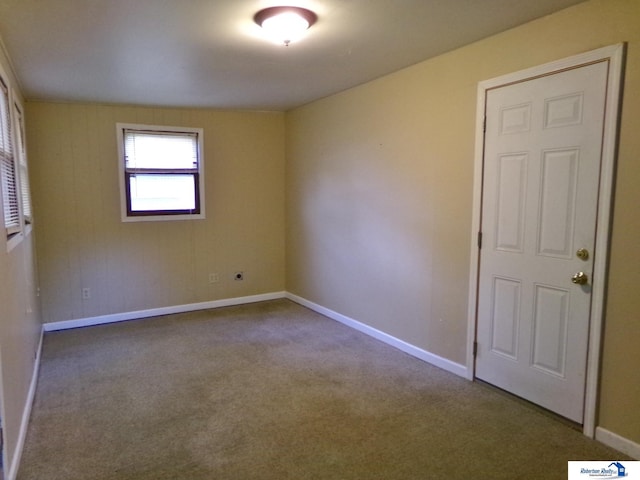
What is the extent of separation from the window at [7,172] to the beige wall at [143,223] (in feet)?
5.18

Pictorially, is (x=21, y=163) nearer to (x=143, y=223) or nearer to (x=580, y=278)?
(x=143, y=223)

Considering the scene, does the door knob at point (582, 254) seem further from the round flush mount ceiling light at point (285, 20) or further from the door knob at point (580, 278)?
the round flush mount ceiling light at point (285, 20)

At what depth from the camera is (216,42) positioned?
8.88 ft

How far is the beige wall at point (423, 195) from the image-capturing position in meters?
2.15

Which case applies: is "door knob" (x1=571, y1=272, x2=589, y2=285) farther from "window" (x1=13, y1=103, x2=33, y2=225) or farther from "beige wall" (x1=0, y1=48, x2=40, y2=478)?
"window" (x1=13, y1=103, x2=33, y2=225)

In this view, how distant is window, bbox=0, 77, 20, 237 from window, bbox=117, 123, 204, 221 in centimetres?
176

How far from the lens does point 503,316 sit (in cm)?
281

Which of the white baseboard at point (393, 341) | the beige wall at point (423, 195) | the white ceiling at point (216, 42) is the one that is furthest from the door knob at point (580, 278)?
the white ceiling at point (216, 42)

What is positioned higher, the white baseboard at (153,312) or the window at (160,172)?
the window at (160,172)

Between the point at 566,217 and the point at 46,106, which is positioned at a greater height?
the point at 46,106

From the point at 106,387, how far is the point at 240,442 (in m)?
1.31

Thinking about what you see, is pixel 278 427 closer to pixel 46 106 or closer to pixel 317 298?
pixel 317 298

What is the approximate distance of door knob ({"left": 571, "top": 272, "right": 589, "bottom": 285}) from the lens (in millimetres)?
2316

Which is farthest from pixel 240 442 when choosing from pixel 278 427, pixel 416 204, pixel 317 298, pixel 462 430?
pixel 317 298
